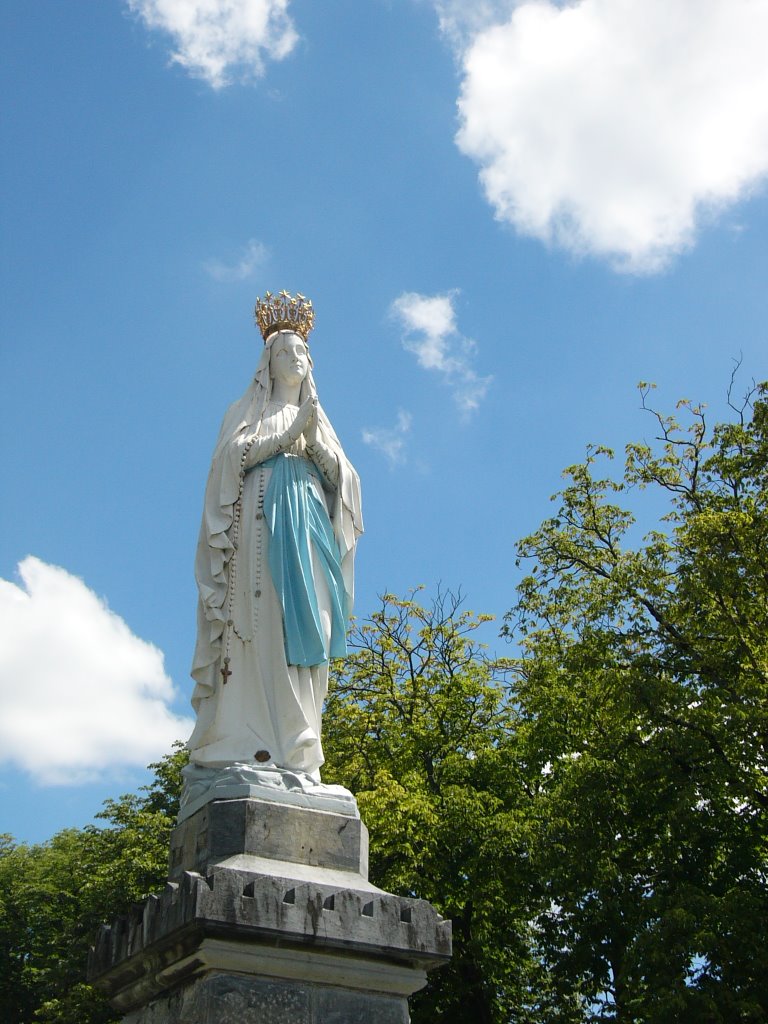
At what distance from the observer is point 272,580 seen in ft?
25.9

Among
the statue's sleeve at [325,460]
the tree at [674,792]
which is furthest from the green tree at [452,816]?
the statue's sleeve at [325,460]

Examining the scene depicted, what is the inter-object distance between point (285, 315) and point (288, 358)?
1.60 feet

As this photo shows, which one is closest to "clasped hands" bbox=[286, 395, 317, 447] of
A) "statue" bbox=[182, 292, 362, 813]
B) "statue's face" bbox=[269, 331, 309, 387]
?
"statue" bbox=[182, 292, 362, 813]

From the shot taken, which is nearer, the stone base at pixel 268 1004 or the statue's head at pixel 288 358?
the stone base at pixel 268 1004

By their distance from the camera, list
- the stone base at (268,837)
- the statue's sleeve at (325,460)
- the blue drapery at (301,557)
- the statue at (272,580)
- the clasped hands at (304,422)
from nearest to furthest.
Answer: the stone base at (268,837), the statue at (272,580), the blue drapery at (301,557), the clasped hands at (304,422), the statue's sleeve at (325,460)

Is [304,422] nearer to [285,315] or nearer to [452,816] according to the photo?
[285,315]

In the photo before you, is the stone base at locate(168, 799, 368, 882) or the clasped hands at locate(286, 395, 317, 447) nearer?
the stone base at locate(168, 799, 368, 882)

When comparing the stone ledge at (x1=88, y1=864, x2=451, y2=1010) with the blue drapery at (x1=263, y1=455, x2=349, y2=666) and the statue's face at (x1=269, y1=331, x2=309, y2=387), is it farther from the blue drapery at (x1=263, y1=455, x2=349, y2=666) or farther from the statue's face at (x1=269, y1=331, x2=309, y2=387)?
the statue's face at (x1=269, y1=331, x2=309, y2=387)

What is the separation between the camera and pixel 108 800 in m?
31.0

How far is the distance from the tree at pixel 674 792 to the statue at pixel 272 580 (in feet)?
28.8

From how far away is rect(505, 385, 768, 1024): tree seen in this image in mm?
14844

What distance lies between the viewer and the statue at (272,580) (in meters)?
7.46

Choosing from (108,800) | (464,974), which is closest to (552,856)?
(464,974)

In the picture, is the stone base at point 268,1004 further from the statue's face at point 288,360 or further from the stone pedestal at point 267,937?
the statue's face at point 288,360
